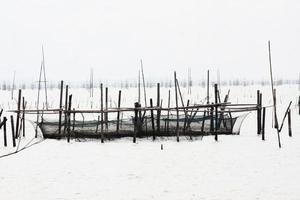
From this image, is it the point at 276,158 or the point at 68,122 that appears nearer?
the point at 276,158

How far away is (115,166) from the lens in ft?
29.0

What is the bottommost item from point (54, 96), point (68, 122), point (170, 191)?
point (170, 191)

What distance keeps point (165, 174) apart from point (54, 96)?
2851cm

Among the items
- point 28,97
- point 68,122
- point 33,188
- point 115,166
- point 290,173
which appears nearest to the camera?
point 33,188

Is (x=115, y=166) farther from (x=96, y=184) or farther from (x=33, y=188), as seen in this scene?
(x=33, y=188)

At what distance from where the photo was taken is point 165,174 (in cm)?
788

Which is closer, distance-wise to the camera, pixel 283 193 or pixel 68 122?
pixel 283 193

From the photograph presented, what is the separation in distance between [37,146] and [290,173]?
7259mm

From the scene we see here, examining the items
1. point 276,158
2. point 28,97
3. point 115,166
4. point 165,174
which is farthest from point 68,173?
point 28,97

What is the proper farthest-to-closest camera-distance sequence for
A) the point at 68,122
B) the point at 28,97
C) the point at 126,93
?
the point at 126,93, the point at 28,97, the point at 68,122

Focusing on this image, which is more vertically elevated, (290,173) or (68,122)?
(68,122)

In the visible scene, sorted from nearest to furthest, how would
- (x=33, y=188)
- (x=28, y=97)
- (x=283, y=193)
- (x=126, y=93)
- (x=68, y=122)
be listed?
(x=283, y=193), (x=33, y=188), (x=68, y=122), (x=28, y=97), (x=126, y=93)

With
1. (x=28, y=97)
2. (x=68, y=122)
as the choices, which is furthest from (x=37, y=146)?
(x=28, y=97)

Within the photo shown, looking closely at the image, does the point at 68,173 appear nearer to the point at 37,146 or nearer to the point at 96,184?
the point at 96,184
